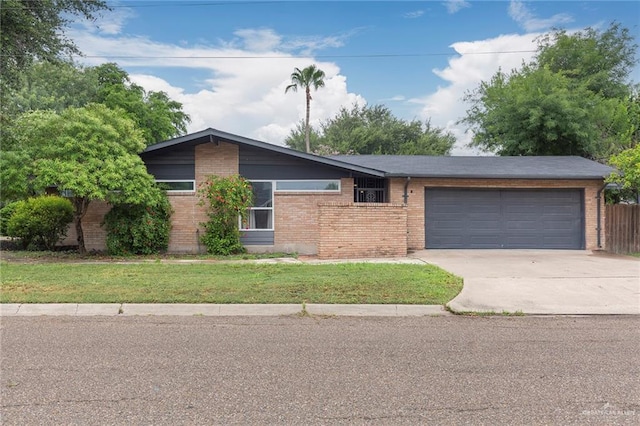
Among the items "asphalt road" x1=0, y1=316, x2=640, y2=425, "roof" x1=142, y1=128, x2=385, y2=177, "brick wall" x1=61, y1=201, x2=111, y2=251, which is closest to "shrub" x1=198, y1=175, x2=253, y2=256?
"roof" x1=142, y1=128, x2=385, y2=177

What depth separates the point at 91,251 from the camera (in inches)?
547

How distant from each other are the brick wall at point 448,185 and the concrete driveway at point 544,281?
1.19 meters

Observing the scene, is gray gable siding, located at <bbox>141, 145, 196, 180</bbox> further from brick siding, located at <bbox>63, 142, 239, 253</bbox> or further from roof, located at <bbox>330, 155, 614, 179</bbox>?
roof, located at <bbox>330, 155, 614, 179</bbox>

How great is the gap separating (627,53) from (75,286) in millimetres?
33614

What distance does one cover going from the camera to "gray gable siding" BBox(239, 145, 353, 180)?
1420cm

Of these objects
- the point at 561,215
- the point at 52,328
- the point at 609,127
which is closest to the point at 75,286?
the point at 52,328

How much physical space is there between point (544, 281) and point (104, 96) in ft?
108

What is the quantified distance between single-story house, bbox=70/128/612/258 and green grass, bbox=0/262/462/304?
2.46 m

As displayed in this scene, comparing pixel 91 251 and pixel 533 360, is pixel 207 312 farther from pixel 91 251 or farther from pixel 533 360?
pixel 91 251

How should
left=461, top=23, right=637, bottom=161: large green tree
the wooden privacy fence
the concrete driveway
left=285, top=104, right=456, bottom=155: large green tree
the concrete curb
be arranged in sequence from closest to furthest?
the concrete curb < the concrete driveway < the wooden privacy fence < left=461, top=23, right=637, bottom=161: large green tree < left=285, top=104, right=456, bottom=155: large green tree

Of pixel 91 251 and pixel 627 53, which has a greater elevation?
pixel 627 53

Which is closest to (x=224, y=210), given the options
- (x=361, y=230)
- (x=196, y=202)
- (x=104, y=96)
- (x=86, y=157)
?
(x=196, y=202)

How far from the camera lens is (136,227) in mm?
13078

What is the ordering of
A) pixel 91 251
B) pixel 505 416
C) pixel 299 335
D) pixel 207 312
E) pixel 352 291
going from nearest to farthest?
1. pixel 505 416
2. pixel 299 335
3. pixel 207 312
4. pixel 352 291
5. pixel 91 251
